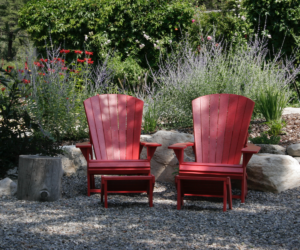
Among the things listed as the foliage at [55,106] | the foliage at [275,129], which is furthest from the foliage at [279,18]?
the foliage at [55,106]

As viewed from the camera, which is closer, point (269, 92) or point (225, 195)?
point (225, 195)

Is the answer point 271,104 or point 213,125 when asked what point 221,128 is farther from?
point 271,104

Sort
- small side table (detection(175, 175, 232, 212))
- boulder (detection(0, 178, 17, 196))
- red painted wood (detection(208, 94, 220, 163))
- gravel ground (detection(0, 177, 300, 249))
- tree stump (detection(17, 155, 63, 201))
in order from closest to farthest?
gravel ground (detection(0, 177, 300, 249)) < small side table (detection(175, 175, 232, 212)) < tree stump (detection(17, 155, 63, 201)) < boulder (detection(0, 178, 17, 196)) < red painted wood (detection(208, 94, 220, 163))

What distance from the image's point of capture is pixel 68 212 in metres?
2.69

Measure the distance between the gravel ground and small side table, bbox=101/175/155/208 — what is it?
0.12 metres

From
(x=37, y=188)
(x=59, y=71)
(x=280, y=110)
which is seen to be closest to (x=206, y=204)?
(x=37, y=188)

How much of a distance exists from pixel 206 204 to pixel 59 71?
9.39 feet

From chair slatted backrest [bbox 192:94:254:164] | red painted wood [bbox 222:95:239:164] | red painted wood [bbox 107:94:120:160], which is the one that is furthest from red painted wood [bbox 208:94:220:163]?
red painted wood [bbox 107:94:120:160]

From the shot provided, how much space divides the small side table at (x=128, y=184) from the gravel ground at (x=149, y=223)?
0.12m

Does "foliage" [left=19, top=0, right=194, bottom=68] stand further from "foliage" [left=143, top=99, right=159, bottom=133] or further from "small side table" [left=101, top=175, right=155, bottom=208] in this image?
"small side table" [left=101, top=175, right=155, bottom=208]

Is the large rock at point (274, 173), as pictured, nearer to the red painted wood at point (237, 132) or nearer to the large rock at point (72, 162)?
the red painted wood at point (237, 132)

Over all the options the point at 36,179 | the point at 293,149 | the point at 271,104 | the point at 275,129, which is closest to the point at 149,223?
the point at 36,179

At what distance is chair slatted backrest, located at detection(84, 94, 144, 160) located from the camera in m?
3.63

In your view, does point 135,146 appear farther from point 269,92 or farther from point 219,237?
point 269,92
